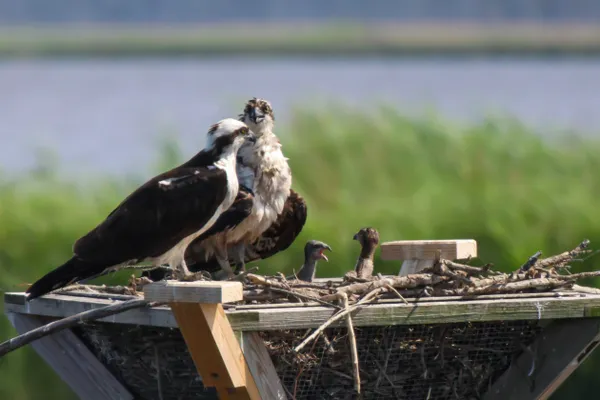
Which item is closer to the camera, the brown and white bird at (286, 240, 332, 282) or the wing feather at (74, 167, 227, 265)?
the wing feather at (74, 167, 227, 265)

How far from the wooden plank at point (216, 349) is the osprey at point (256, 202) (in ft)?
4.81

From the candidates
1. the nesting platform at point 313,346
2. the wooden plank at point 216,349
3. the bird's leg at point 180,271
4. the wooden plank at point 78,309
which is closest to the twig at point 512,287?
the nesting platform at point 313,346

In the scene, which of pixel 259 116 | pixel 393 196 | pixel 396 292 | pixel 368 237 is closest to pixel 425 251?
pixel 368 237

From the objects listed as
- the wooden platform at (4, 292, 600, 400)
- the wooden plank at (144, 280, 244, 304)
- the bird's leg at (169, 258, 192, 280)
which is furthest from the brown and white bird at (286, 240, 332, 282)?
the wooden plank at (144, 280, 244, 304)

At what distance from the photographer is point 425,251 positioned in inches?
190

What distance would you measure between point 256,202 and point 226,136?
418 millimetres

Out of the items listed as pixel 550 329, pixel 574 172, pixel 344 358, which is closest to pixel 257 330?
pixel 344 358

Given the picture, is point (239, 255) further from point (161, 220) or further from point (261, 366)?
point (261, 366)

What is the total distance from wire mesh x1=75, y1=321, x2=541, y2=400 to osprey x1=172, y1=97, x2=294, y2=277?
1068mm

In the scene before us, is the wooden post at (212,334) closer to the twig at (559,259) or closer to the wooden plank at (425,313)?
the wooden plank at (425,313)

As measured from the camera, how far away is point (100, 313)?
3760 mm

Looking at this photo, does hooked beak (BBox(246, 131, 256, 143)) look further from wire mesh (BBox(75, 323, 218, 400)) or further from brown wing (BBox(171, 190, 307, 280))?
wire mesh (BBox(75, 323, 218, 400))

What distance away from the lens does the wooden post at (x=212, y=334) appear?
138 inches

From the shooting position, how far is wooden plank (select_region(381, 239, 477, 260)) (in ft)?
15.6
